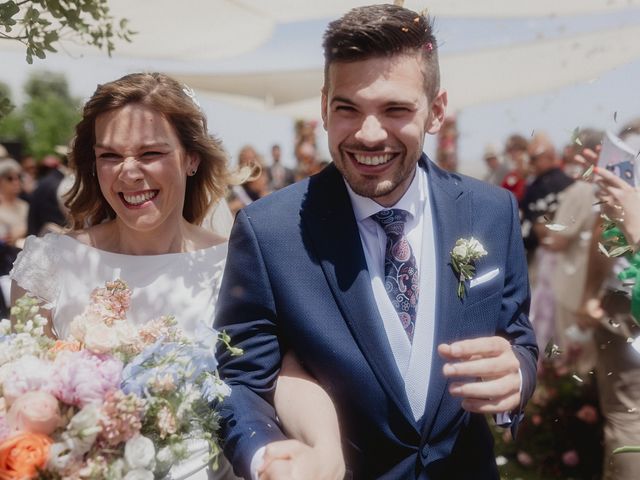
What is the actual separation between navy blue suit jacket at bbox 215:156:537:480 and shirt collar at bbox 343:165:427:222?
3 centimetres

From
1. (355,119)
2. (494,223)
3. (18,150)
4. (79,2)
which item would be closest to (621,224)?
(494,223)

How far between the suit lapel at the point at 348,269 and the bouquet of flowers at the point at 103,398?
355 mm

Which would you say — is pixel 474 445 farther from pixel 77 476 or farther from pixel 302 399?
pixel 77 476

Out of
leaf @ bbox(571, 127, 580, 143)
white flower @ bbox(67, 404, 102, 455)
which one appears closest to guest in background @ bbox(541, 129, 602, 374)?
leaf @ bbox(571, 127, 580, 143)

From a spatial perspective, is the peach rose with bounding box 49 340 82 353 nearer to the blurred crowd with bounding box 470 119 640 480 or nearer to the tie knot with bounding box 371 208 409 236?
the tie knot with bounding box 371 208 409 236

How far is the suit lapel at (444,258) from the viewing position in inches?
77.5

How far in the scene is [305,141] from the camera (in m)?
7.92

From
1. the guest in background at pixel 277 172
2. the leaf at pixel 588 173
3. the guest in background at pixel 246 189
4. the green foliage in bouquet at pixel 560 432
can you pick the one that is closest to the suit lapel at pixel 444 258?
the leaf at pixel 588 173

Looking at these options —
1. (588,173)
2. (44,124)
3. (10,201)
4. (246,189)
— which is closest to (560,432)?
(588,173)

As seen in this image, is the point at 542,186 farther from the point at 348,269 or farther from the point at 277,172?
the point at 348,269

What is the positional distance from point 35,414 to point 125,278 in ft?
3.61

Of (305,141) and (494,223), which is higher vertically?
(494,223)

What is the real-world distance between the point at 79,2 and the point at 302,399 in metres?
1.39

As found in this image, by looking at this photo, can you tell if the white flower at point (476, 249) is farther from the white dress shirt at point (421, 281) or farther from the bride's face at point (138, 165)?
the bride's face at point (138, 165)
